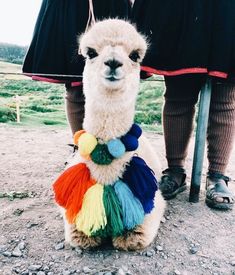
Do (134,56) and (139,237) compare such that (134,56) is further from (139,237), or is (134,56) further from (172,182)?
(172,182)

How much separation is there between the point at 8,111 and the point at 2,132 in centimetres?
84

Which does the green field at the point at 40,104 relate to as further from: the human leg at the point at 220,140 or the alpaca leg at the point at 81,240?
the alpaca leg at the point at 81,240

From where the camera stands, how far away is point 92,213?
5.55 ft

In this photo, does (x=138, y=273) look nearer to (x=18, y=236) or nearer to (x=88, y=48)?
(x=18, y=236)

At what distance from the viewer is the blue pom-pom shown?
1.69 m

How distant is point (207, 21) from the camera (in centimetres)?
210

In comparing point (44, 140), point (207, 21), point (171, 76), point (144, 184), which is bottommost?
point (44, 140)

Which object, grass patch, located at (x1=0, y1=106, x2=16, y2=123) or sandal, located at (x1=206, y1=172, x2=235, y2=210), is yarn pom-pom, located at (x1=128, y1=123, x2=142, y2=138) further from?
grass patch, located at (x1=0, y1=106, x2=16, y2=123)

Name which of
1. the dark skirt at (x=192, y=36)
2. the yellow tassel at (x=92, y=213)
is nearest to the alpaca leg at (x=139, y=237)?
the yellow tassel at (x=92, y=213)

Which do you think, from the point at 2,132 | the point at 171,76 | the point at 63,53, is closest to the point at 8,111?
the point at 2,132

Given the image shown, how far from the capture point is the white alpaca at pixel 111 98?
5.54 ft

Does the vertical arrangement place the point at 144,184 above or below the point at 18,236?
above

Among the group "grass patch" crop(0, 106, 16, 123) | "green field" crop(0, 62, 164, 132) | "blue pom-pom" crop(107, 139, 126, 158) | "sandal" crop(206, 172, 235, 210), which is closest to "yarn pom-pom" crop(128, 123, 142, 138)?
"blue pom-pom" crop(107, 139, 126, 158)

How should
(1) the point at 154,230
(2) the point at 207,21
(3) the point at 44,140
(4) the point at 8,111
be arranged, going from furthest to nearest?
(4) the point at 8,111 → (3) the point at 44,140 → (2) the point at 207,21 → (1) the point at 154,230
